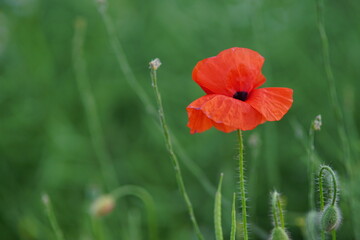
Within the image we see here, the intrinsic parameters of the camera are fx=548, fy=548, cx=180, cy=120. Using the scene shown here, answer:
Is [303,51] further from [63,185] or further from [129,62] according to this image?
[63,185]

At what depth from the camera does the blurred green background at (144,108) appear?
2484 mm

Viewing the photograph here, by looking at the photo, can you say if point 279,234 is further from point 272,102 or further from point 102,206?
point 102,206

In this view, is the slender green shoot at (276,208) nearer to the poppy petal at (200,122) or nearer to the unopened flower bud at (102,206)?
the poppy petal at (200,122)

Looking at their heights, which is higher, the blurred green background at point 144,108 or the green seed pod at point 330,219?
the blurred green background at point 144,108

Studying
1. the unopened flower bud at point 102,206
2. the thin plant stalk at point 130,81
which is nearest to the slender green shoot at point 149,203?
the unopened flower bud at point 102,206

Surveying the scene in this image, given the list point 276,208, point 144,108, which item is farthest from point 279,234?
point 144,108

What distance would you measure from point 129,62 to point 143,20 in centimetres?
32

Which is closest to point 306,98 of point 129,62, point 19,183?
point 129,62

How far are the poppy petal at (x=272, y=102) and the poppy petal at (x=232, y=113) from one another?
0.01 m

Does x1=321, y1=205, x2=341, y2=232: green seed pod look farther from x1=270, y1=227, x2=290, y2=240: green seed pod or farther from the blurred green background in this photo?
the blurred green background

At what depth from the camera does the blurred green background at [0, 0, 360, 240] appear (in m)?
2.48

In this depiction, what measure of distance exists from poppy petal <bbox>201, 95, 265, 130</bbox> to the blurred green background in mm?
1203

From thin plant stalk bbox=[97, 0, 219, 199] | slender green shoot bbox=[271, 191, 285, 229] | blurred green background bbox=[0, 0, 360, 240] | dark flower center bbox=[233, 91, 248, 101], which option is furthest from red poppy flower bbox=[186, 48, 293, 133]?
blurred green background bbox=[0, 0, 360, 240]

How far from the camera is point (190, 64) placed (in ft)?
9.91
